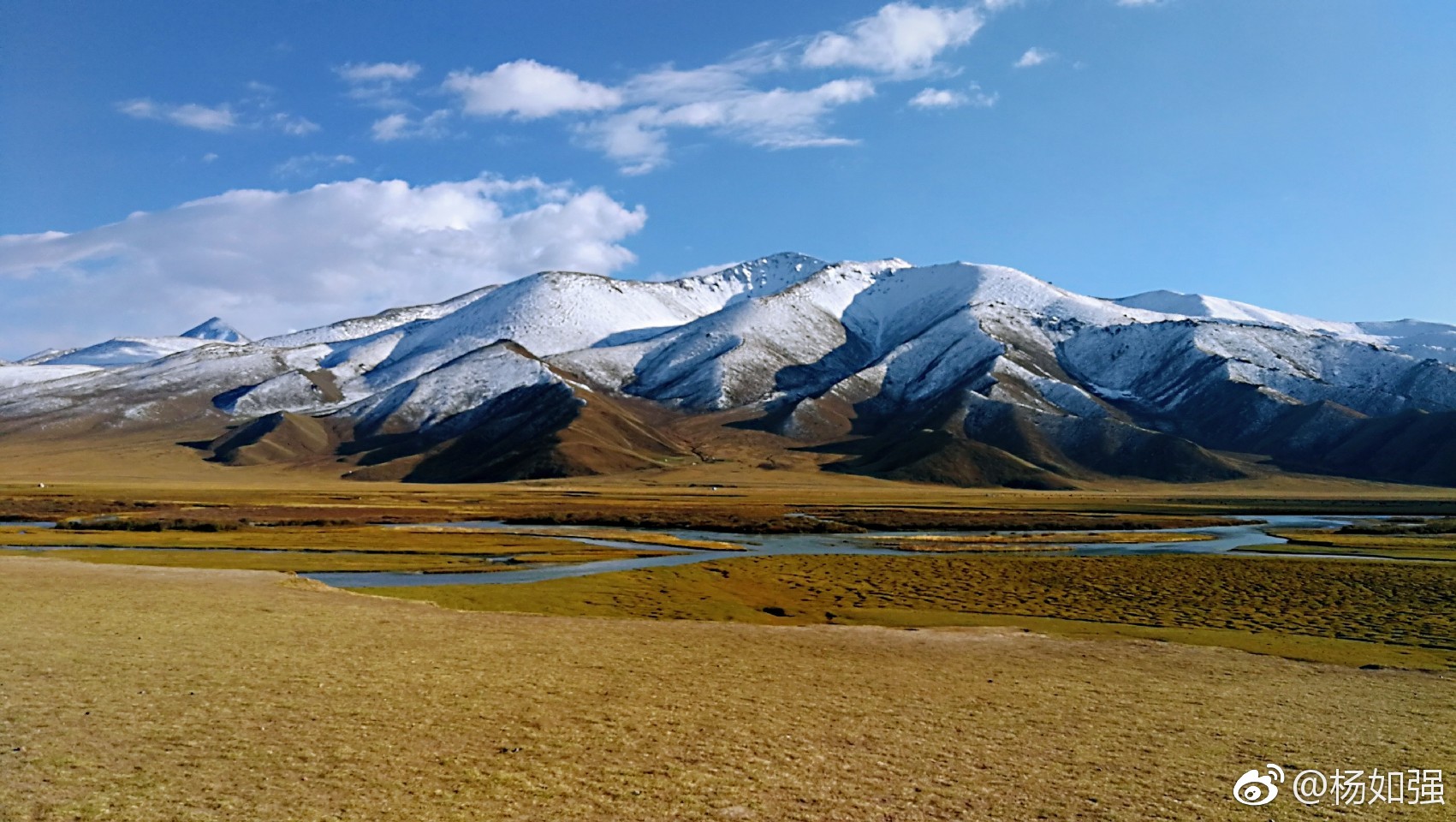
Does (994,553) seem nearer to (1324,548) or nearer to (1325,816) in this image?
(1324,548)

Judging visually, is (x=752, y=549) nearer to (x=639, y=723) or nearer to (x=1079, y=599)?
(x=1079, y=599)

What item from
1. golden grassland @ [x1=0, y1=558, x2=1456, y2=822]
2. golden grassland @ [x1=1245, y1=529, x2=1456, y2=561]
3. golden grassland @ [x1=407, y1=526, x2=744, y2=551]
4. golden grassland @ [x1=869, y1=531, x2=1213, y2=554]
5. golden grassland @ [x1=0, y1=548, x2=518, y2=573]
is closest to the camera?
golden grassland @ [x1=0, y1=558, x2=1456, y2=822]

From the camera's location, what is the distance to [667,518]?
10988 centimetres

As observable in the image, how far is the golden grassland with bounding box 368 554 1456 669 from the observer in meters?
38.7

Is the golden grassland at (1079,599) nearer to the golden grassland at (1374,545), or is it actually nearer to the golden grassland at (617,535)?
the golden grassland at (1374,545)

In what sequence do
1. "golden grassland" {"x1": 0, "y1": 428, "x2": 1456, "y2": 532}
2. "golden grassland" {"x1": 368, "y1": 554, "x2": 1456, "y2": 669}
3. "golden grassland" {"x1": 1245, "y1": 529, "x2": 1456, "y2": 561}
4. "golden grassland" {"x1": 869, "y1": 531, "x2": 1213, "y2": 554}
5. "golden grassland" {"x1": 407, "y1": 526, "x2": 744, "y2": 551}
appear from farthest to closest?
1. "golden grassland" {"x1": 0, "y1": 428, "x2": 1456, "y2": 532}
2. "golden grassland" {"x1": 407, "y1": 526, "x2": 744, "y2": 551}
3. "golden grassland" {"x1": 869, "y1": 531, "x2": 1213, "y2": 554}
4. "golden grassland" {"x1": 1245, "y1": 529, "x2": 1456, "y2": 561}
5. "golden grassland" {"x1": 368, "y1": 554, "x2": 1456, "y2": 669}

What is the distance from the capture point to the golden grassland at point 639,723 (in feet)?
52.0

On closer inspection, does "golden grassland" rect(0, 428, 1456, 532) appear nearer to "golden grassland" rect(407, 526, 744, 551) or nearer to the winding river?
the winding river

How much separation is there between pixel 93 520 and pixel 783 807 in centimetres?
10643

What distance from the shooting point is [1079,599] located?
49.3m

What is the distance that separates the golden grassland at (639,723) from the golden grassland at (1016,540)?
47609 millimetres

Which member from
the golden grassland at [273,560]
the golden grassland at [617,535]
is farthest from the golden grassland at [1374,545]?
the golden grassland at [273,560]

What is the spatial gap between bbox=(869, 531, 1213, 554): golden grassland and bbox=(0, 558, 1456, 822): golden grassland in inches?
1874

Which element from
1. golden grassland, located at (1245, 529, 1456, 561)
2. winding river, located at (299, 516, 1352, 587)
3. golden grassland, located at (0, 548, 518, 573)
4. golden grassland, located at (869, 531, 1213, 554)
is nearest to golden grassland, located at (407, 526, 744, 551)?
winding river, located at (299, 516, 1352, 587)
